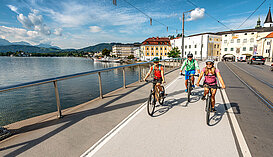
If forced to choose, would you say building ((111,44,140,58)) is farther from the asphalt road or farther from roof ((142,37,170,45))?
the asphalt road

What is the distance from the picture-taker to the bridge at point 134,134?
101 inches

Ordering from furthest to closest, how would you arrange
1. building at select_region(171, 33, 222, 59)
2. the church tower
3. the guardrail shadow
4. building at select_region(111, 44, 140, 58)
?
building at select_region(111, 44, 140, 58) → the church tower → building at select_region(171, 33, 222, 59) → the guardrail shadow

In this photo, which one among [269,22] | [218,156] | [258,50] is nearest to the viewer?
[218,156]

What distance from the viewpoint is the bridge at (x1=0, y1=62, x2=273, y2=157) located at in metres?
2.57

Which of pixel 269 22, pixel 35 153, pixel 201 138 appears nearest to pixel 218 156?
pixel 201 138

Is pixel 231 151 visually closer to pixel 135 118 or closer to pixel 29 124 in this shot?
pixel 135 118

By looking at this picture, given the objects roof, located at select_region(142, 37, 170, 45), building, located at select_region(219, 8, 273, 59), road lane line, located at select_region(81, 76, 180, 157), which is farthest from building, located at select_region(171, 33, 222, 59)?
road lane line, located at select_region(81, 76, 180, 157)

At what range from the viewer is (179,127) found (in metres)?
3.40

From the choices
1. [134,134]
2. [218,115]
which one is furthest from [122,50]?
[134,134]

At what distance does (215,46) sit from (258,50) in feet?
65.5

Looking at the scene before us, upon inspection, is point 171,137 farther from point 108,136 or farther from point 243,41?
point 243,41

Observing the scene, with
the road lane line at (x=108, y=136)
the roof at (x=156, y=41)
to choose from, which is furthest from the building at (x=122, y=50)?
the road lane line at (x=108, y=136)

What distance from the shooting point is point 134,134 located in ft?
10.2

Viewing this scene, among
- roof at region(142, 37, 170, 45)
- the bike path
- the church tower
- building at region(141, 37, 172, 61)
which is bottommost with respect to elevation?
the bike path
